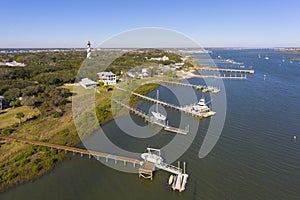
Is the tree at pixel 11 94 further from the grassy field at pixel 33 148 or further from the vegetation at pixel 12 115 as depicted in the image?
the grassy field at pixel 33 148

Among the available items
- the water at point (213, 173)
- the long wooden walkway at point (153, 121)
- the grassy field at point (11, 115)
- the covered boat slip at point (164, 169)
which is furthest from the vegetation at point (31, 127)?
the long wooden walkway at point (153, 121)

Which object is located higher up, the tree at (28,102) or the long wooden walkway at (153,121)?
the tree at (28,102)

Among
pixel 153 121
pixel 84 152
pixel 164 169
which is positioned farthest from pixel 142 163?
pixel 153 121

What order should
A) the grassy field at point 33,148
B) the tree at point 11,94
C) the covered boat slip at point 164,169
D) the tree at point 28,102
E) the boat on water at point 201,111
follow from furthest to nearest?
the tree at point 11,94, the boat on water at point 201,111, the tree at point 28,102, the grassy field at point 33,148, the covered boat slip at point 164,169

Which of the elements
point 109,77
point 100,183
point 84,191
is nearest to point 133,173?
point 100,183

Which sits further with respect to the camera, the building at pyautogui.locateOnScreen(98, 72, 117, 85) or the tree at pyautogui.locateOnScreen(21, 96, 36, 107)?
the building at pyautogui.locateOnScreen(98, 72, 117, 85)

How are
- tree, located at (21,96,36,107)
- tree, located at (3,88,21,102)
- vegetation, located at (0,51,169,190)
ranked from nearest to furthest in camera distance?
vegetation, located at (0,51,169,190), tree, located at (21,96,36,107), tree, located at (3,88,21,102)

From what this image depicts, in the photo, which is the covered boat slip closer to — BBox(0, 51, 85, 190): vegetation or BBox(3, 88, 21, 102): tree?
BBox(0, 51, 85, 190): vegetation

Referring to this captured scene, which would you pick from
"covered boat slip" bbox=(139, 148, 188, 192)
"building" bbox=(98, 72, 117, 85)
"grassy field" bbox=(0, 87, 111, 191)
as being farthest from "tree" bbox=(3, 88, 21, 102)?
"covered boat slip" bbox=(139, 148, 188, 192)
